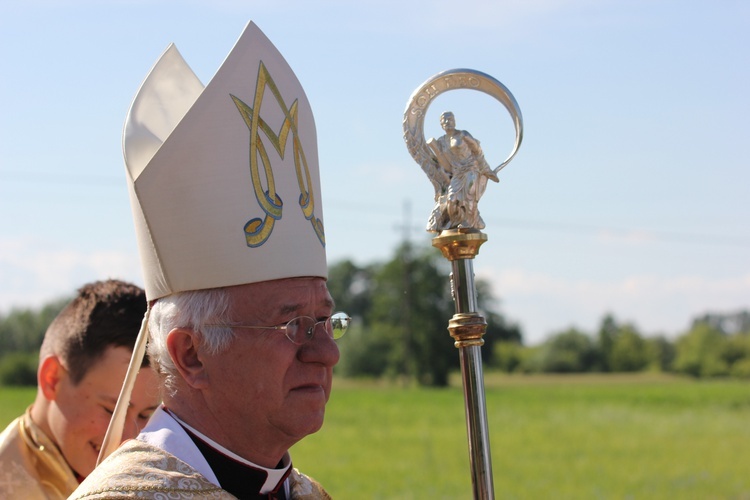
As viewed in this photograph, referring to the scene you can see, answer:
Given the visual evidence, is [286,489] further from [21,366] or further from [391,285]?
[391,285]

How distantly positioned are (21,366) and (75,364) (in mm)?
44176

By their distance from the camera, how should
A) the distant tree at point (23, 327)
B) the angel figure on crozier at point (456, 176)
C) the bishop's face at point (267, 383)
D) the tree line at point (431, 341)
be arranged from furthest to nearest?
the tree line at point (431, 341) → the distant tree at point (23, 327) → the angel figure on crozier at point (456, 176) → the bishop's face at point (267, 383)

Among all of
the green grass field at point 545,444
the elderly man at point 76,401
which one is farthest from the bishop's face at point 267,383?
the green grass field at point 545,444

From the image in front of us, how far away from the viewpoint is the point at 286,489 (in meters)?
3.35

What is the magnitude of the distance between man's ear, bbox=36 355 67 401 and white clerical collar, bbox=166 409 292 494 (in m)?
1.04

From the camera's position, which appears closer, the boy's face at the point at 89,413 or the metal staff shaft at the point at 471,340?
A: the metal staff shaft at the point at 471,340

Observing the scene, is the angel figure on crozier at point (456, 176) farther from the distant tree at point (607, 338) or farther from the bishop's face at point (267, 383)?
the distant tree at point (607, 338)

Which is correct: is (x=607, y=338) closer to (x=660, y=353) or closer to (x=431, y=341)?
(x=660, y=353)

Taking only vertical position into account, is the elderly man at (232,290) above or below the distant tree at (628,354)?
below

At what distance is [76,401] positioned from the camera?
387 centimetres

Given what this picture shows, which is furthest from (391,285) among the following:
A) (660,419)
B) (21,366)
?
(660,419)

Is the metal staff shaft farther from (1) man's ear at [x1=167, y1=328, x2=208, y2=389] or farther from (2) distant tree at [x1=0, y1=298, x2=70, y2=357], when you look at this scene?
(2) distant tree at [x1=0, y1=298, x2=70, y2=357]

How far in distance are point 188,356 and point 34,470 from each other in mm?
1177

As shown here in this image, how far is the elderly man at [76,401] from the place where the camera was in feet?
12.6
